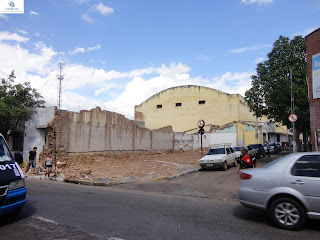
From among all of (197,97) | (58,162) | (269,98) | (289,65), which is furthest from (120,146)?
(197,97)

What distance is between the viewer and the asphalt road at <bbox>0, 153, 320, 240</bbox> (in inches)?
187

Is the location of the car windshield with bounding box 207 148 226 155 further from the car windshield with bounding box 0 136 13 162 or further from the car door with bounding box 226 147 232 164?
the car windshield with bounding box 0 136 13 162

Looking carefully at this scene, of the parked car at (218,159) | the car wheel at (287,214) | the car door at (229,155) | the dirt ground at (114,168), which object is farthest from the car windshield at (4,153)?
the car door at (229,155)

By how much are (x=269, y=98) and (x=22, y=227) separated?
727 inches

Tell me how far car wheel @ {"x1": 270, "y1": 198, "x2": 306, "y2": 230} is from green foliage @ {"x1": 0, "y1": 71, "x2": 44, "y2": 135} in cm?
1722

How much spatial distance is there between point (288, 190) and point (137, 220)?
3.20 meters

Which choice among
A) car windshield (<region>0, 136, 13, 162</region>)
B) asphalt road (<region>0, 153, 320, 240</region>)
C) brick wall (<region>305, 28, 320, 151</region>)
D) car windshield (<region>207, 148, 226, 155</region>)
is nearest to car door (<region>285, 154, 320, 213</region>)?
asphalt road (<region>0, 153, 320, 240</region>)

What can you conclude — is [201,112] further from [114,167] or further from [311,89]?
[311,89]

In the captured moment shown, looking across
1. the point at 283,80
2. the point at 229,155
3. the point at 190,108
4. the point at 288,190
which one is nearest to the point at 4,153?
the point at 288,190

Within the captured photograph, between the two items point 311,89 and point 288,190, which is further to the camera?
point 311,89

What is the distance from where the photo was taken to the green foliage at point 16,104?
17.6m

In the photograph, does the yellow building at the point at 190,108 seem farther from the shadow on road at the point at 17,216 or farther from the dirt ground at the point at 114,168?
the shadow on road at the point at 17,216

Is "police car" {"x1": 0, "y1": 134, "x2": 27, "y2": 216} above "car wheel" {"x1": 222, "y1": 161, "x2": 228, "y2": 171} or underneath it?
above

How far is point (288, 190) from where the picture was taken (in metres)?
5.16
